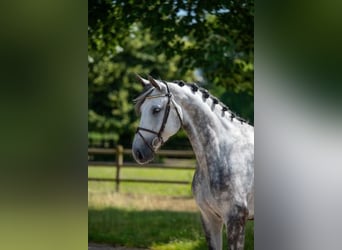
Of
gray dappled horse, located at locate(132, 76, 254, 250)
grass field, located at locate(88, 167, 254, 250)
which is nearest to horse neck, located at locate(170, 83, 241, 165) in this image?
gray dappled horse, located at locate(132, 76, 254, 250)

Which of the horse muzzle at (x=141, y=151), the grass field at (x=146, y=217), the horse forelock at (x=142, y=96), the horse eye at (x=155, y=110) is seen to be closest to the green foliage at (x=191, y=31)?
the grass field at (x=146, y=217)

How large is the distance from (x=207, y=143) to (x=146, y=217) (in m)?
4.74

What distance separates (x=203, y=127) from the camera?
3758 mm

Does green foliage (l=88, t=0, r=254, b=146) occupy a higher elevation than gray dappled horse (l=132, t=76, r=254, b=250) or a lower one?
higher

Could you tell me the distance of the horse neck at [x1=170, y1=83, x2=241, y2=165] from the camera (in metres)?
3.74

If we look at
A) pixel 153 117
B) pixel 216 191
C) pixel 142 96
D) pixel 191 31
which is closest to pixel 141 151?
pixel 153 117

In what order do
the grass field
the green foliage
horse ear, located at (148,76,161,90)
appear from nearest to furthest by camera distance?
1. horse ear, located at (148,76,161,90)
2. the green foliage
3. the grass field

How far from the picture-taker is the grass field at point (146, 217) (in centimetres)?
671

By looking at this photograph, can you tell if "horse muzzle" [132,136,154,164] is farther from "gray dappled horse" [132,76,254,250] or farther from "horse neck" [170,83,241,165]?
"horse neck" [170,83,241,165]

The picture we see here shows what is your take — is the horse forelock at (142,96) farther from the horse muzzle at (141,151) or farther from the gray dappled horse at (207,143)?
the horse muzzle at (141,151)

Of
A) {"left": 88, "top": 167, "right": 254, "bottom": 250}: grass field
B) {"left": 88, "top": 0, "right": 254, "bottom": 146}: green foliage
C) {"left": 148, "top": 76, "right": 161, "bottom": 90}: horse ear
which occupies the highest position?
{"left": 88, "top": 0, "right": 254, "bottom": 146}: green foliage
